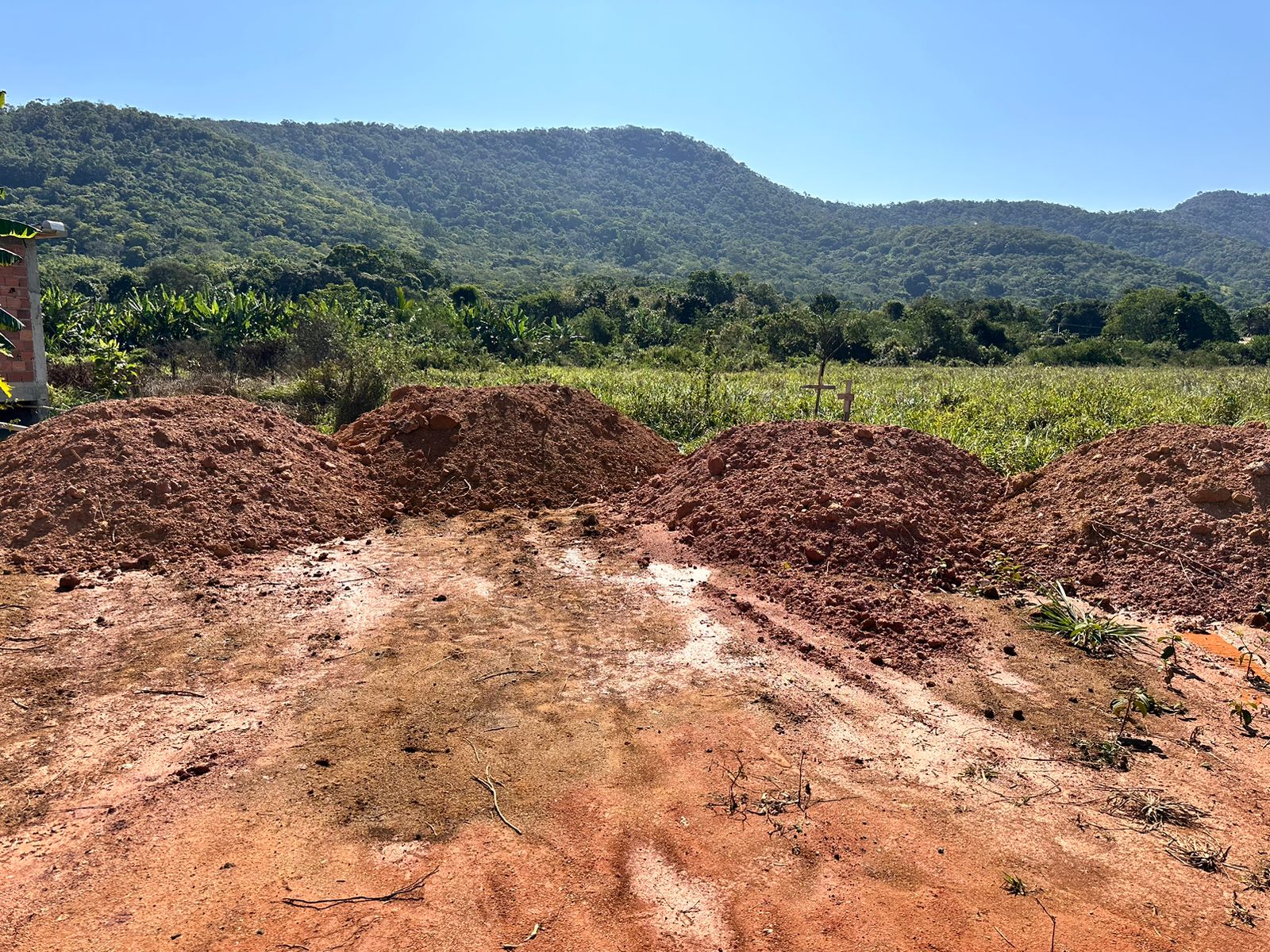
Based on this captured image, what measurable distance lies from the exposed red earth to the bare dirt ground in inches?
0.7

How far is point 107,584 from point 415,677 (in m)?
3.07

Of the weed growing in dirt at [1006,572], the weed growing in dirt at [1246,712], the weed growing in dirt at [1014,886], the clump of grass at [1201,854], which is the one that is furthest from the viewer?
the weed growing in dirt at [1006,572]

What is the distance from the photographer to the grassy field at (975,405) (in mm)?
10789

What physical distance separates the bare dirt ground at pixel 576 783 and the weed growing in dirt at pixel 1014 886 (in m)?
0.03

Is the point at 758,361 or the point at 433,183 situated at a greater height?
the point at 433,183

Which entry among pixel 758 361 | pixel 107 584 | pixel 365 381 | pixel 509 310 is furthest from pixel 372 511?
pixel 509 310

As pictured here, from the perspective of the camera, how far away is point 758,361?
2573 cm

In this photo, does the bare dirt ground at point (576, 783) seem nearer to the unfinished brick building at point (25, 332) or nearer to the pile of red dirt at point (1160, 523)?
the pile of red dirt at point (1160, 523)

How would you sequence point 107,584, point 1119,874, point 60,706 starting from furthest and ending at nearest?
point 107,584, point 60,706, point 1119,874

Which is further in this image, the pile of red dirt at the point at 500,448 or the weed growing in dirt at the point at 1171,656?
the pile of red dirt at the point at 500,448

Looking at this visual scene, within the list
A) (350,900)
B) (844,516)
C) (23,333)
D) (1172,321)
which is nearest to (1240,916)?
(350,900)

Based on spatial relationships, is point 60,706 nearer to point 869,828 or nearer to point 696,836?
point 696,836

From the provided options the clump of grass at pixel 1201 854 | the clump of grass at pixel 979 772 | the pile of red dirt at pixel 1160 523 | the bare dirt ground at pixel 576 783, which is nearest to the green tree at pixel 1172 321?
the pile of red dirt at pixel 1160 523

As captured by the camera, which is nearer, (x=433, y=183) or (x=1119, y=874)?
(x=1119, y=874)
